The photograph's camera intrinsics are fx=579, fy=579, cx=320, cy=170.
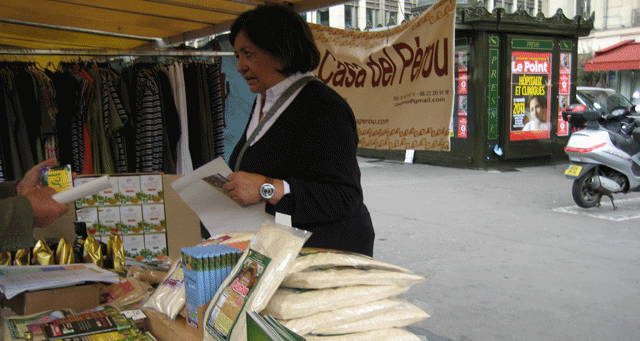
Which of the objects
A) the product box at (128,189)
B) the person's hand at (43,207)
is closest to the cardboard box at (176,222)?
the product box at (128,189)

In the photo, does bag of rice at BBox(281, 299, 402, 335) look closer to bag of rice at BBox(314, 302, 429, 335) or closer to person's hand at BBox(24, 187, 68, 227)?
bag of rice at BBox(314, 302, 429, 335)

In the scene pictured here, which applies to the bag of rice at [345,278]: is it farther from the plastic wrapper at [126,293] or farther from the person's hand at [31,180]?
the person's hand at [31,180]

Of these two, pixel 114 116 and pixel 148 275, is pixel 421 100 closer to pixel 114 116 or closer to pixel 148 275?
pixel 148 275

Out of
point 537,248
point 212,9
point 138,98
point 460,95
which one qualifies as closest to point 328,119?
point 212,9

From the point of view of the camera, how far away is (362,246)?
1999 millimetres

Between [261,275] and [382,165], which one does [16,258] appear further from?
[382,165]

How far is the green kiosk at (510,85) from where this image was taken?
1149cm

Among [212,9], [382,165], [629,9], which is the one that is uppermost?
[629,9]

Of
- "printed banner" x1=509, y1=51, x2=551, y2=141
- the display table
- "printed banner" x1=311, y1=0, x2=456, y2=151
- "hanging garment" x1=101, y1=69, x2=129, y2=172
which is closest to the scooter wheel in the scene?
"printed banner" x1=509, y1=51, x2=551, y2=141

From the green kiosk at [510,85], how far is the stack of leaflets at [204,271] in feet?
35.3

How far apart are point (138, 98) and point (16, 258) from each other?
2083mm

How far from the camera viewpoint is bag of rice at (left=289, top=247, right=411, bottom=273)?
1.24 m

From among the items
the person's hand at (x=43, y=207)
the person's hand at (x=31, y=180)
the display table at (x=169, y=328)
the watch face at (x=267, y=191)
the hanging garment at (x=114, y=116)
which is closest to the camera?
the display table at (x=169, y=328)

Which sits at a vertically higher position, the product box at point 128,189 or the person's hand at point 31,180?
the person's hand at point 31,180
